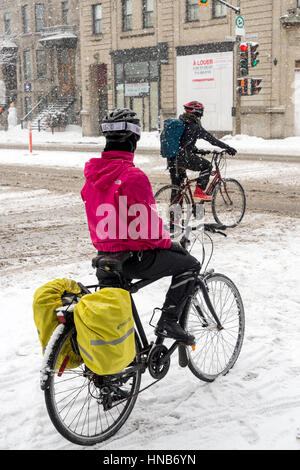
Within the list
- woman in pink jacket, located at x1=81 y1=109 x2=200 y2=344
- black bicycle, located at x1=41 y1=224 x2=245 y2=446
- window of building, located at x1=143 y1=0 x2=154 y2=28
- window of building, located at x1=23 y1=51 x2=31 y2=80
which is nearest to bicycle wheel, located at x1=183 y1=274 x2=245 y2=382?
black bicycle, located at x1=41 y1=224 x2=245 y2=446

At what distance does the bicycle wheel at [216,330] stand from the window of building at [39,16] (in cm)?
4755

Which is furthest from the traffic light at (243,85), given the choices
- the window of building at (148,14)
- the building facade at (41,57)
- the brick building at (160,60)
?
the building facade at (41,57)

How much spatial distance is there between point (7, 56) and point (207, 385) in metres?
50.6

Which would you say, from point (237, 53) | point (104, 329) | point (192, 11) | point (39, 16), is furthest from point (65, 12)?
point (104, 329)

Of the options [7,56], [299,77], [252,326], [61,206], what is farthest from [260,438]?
[7,56]

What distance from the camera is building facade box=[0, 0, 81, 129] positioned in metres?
45.2

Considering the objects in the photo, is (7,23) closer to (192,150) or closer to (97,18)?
(97,18)

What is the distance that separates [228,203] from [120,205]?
21.7 ft

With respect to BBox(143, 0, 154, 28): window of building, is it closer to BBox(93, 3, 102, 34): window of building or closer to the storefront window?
the storefront window

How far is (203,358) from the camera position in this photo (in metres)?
4.32

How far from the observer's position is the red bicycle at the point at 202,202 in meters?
9.45

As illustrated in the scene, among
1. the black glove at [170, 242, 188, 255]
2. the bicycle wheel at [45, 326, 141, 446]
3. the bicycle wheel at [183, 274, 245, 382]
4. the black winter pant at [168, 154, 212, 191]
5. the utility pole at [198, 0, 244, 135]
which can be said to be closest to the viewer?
the bicycle wheel at [45, 326, 141, 446]

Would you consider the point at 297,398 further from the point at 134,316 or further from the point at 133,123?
the point at 133,123

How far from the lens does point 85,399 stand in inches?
146
